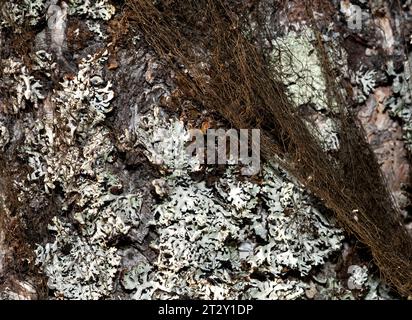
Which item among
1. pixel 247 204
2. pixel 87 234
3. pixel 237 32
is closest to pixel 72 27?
pixel 237 32

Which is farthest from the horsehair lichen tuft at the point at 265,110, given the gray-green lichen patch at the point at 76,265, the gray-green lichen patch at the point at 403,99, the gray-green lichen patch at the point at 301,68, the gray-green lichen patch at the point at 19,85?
the gray-green lichen patch at the point at 76,265

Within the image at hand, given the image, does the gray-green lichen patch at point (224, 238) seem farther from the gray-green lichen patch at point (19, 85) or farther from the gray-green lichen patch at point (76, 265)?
the gray-green lichen patch at point (19, 85)

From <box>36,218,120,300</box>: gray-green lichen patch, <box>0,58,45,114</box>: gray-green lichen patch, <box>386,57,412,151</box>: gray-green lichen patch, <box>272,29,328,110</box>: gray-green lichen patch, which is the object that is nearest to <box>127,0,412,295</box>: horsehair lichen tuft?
<box>272,29,328,110</box>: gray-green lichen patch

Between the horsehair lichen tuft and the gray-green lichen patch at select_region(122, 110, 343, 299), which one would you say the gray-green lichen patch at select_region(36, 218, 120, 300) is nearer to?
the gray-green lichen patch at select_region(122, 110, 343, 299)

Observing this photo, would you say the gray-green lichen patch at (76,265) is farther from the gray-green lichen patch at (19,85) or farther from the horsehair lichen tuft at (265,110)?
the horsehair lichen tuft at (265,110)

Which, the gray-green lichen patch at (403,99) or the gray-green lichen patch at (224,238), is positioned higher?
the gray-green lichen patch at (403,99)

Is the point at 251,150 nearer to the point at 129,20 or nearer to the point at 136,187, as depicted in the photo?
the point at 136,187

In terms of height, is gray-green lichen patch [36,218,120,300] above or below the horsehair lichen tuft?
below

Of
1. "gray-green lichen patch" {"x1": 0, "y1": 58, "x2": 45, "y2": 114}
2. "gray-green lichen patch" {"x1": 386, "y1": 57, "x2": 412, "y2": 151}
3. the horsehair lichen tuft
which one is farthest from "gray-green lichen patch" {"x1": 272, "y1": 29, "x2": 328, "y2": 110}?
"gray-green lichen patch" {"x1": 0, "y1": 58, "x2": 45, "y2": 114}

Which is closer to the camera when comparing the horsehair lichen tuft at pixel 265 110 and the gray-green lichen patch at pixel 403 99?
the horsehair lichen tuft at pixel 265 110

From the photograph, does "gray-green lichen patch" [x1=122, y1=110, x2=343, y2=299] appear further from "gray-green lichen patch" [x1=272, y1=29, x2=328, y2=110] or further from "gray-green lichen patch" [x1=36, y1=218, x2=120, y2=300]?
"gray-green lichen patch" [x1=272, y1=29, x2=328, y2=110]

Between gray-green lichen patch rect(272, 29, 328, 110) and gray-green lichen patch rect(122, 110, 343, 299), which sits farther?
gray-green lichen patch rect(272, 29, 328, 110)
